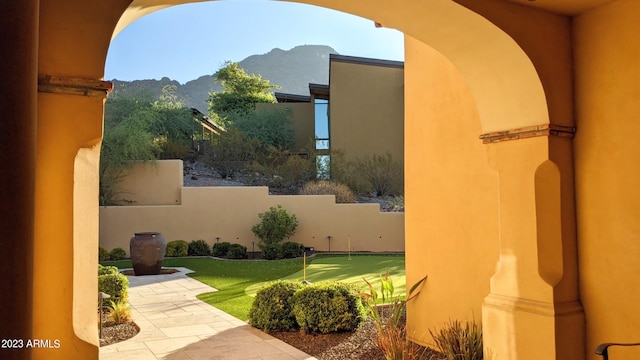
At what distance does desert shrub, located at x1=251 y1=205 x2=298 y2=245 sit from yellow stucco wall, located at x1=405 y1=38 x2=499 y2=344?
11804 millimetres

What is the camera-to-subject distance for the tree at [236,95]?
104ft

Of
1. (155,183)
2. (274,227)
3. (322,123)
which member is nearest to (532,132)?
(274,227)

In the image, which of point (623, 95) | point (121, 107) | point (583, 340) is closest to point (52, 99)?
point (623, 95)

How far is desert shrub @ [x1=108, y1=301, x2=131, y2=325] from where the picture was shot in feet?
25.9

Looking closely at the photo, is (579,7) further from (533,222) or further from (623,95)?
(533,222)

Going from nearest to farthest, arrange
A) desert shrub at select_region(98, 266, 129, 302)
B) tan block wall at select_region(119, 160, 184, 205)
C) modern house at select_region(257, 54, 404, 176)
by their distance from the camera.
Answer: desert shrub at select_region(98, 266, 129, 302) < tan block wall at select_region(119, 160, 184, 205) < modern house at select_region(257, 54, 404, 176)

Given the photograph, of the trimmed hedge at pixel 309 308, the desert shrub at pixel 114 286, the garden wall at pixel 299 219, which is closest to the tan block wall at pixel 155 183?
the garden wall at pixel 299 219

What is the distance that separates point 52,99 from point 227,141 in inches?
863

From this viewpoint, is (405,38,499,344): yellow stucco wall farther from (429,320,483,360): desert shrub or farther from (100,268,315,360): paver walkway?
(100,268,315,360): paver walkway

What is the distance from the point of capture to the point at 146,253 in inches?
522

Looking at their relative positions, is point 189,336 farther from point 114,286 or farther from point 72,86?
point 72,86

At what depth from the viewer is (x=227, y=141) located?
2456cm

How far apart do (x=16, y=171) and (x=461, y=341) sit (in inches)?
181

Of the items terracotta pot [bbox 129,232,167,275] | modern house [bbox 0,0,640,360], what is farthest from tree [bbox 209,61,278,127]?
modern house [bbox 0,0,640,360]
